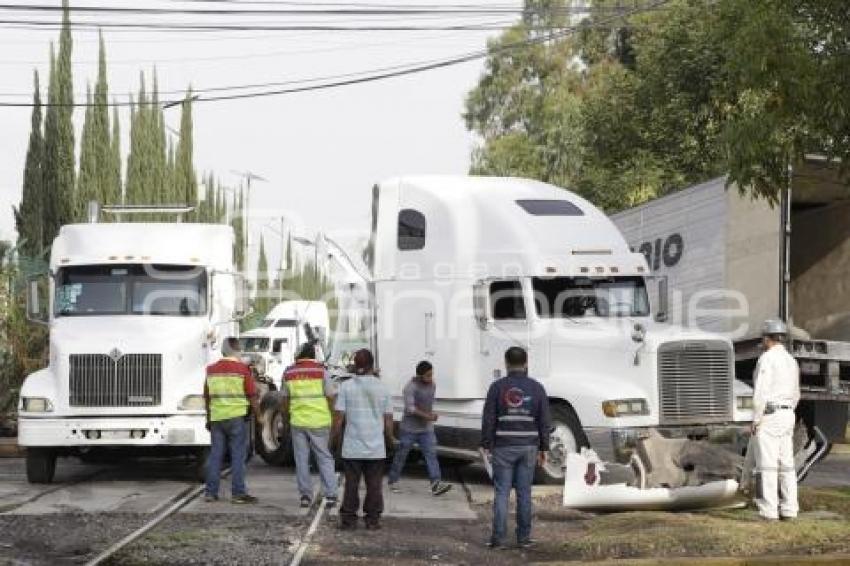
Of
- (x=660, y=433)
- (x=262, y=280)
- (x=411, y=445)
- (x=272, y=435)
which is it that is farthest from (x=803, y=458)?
(x=262, y=280)

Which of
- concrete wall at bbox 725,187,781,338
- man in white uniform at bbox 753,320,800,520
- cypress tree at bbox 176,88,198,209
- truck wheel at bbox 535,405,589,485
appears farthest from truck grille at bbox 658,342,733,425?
cypress tree at bbox 176,88,198,209

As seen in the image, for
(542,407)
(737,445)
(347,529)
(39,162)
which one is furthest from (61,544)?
(39,162)

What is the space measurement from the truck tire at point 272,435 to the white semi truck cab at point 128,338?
227 centimetres

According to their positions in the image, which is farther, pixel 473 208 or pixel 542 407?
pixel 473 208

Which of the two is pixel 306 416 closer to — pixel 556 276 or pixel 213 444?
pixel 213 444

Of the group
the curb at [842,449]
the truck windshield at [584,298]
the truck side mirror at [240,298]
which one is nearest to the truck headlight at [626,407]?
the truck windshield at [584,298]

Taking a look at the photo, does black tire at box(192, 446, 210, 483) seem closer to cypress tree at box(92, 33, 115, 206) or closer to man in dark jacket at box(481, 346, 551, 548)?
man in dark jacket at box(481, 346, 551, 548)

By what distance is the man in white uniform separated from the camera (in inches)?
543

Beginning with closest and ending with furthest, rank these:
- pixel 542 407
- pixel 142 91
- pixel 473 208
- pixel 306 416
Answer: pixel 542 407
pixel 306 416
pixel 473 208
pixel 142 91

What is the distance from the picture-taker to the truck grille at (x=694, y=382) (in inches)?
679

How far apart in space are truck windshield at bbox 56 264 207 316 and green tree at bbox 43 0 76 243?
32304 millimetres

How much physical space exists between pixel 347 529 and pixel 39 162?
39.2m

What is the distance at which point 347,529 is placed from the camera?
1377cm

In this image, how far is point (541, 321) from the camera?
60.1 ft
